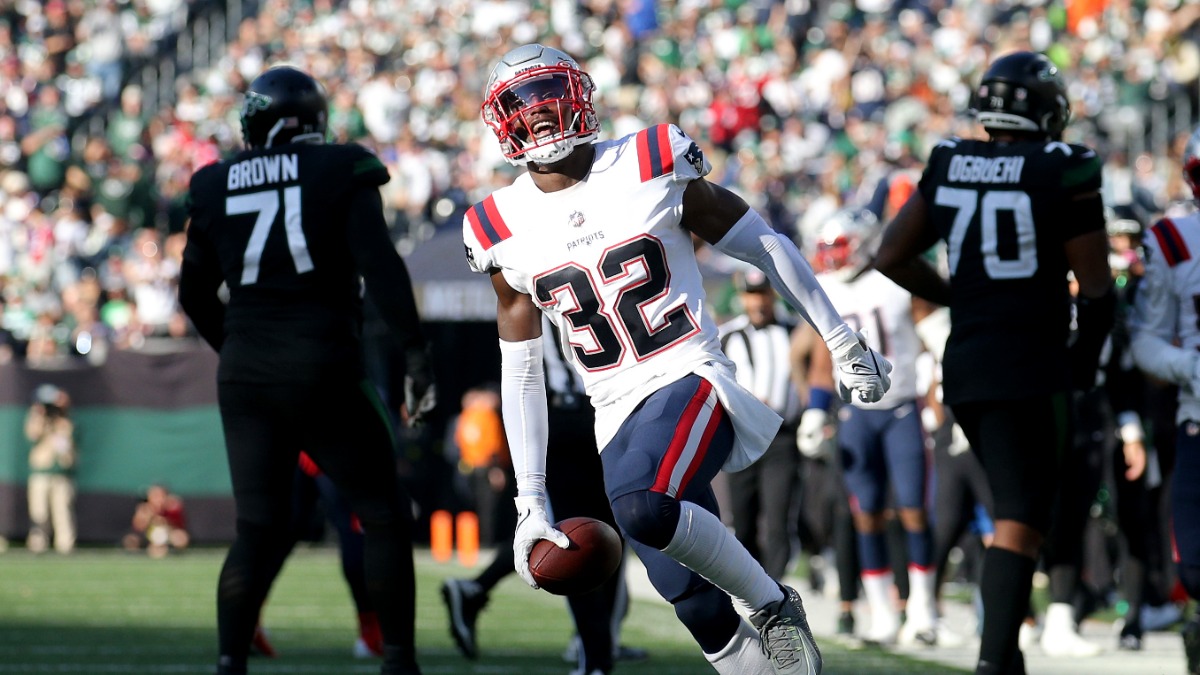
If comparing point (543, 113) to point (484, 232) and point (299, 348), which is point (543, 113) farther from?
point (299, 348)

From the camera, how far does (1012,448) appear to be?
202 inches

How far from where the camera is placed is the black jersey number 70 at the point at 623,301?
4.46 m

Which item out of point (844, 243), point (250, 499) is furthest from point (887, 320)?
point (250, 499)

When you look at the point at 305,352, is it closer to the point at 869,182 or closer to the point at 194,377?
the point at 194,377

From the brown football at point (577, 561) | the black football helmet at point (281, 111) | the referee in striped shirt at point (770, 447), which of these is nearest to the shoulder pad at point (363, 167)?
the black football helmet at point (281, 111)

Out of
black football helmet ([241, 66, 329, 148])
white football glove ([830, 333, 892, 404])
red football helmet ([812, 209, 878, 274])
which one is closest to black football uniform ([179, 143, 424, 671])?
black football helmet ([241, 66, 329, 148])

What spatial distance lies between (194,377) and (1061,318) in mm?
10348

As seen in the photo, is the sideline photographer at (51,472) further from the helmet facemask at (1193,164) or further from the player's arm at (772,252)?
the player's arm at (772,252)

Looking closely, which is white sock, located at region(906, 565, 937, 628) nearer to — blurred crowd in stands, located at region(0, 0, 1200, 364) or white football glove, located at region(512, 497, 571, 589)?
white football glove, located at region(512, 497, 571, 589)

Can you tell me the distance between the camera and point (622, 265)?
4.46m

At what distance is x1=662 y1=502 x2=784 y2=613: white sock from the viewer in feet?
14.0

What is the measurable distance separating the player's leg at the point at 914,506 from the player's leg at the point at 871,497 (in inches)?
2.2

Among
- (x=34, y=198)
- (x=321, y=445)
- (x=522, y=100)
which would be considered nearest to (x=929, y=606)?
(x=321, y=445)

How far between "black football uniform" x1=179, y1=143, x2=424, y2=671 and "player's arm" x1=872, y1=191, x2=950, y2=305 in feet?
4.81
